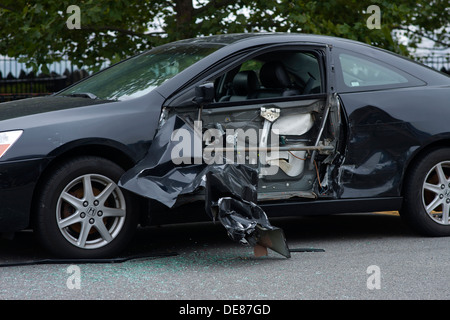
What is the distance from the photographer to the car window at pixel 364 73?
629 centimetres

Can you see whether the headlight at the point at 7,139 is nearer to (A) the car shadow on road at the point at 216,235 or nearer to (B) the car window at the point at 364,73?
(A) the car shadow on road at the point at 216,235

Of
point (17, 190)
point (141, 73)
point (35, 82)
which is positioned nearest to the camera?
point (17, 190)

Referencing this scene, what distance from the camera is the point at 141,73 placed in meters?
6.17

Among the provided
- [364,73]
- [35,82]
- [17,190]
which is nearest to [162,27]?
[35,82]

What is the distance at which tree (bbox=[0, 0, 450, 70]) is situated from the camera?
1038 cm

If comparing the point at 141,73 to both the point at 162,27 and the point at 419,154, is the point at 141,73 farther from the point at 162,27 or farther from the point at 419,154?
the point at 162,27

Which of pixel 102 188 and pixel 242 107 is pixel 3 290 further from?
pixel 242 107

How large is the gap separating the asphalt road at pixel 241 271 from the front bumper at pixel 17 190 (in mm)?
334

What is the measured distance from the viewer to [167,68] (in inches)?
238

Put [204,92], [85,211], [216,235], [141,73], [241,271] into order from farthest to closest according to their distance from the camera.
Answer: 1. [216,235]
2. [141,73]
3. [204,92]
4. [85,211]
5. [241,271]

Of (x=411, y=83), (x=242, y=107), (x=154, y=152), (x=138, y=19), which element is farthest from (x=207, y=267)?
(x=138, y=19)

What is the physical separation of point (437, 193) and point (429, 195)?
0.08m

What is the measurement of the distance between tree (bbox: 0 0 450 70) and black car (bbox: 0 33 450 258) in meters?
3.82

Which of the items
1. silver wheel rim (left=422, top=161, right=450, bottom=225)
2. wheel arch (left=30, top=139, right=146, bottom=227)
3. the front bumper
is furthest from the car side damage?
silver wheel rim (left=422, top=161, right=450, bottom=225)
